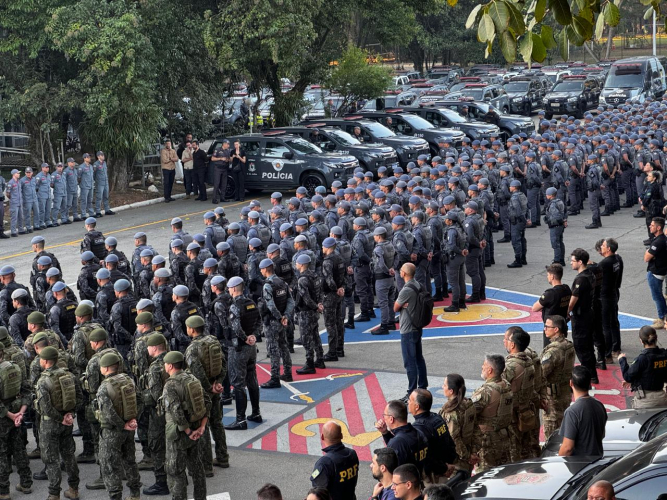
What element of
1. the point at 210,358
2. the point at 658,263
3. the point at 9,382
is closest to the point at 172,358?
the point at 210,358

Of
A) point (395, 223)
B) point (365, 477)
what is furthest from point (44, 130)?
point (365, 477)

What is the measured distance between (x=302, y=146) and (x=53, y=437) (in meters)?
18.1

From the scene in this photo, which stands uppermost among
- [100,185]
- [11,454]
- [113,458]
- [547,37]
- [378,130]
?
[547,37]

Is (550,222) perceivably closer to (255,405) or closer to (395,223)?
(395,223)

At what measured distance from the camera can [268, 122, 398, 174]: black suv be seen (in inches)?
1105

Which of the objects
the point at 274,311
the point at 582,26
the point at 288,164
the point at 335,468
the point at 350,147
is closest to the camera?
the point at 582,26

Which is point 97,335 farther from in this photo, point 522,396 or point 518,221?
point 518,221

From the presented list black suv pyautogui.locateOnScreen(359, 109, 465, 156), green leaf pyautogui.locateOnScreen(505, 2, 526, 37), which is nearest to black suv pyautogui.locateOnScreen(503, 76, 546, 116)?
black suv pyautogui.locateOnScreen(359, 109, 465, 156)

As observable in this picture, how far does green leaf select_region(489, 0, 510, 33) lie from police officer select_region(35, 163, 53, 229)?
19246 millimetres

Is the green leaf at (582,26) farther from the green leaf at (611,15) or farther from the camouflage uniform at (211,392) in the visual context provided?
the camouflage uniform at (211,392)

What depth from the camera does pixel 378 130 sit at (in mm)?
30641

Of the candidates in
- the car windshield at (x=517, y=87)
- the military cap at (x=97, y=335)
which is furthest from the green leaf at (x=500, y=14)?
the car windshield at (x=517, y=87)

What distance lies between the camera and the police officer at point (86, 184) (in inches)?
980

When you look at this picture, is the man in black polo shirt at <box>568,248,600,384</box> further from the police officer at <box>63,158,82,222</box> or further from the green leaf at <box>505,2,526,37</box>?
the police officer at <box>63,158,82,222</box>
